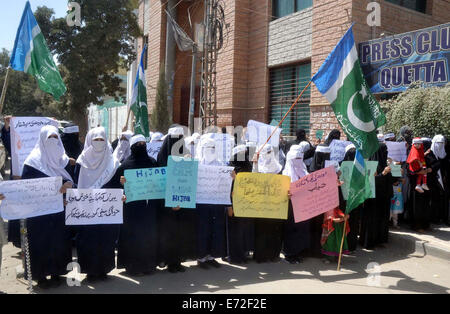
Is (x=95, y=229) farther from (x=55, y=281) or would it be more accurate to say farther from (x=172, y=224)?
(x=172, y=224)

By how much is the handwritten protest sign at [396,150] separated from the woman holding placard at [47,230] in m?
5.14

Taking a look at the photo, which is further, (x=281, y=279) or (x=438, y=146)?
(x=438, y=146)

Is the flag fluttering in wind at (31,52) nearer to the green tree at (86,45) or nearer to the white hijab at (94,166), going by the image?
the white hijab at (94,166)

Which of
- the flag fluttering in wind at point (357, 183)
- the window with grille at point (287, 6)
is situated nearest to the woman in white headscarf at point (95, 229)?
the flag fluttering in wind at point (357, 183)

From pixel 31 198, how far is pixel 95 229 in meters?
0.76

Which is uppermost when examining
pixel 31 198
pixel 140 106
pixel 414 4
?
pixel 414 4

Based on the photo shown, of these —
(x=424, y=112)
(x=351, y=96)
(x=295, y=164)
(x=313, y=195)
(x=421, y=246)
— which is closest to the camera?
(x=351, y=96)

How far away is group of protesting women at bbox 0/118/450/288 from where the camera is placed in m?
4.01

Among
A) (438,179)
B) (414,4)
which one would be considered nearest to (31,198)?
(438,179)

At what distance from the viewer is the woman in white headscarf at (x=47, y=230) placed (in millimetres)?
3887

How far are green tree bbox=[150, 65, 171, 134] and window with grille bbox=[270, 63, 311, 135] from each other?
4823 mm

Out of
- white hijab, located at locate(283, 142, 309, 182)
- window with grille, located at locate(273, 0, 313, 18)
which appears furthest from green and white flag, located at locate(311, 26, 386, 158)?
window with grille, located at locate(273, 0, 313, 18)

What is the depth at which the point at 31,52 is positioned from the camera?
5430mm

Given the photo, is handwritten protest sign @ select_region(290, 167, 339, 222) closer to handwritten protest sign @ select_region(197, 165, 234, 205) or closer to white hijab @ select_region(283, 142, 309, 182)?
white hijab @ select_region(283, 142, 309, 182)
